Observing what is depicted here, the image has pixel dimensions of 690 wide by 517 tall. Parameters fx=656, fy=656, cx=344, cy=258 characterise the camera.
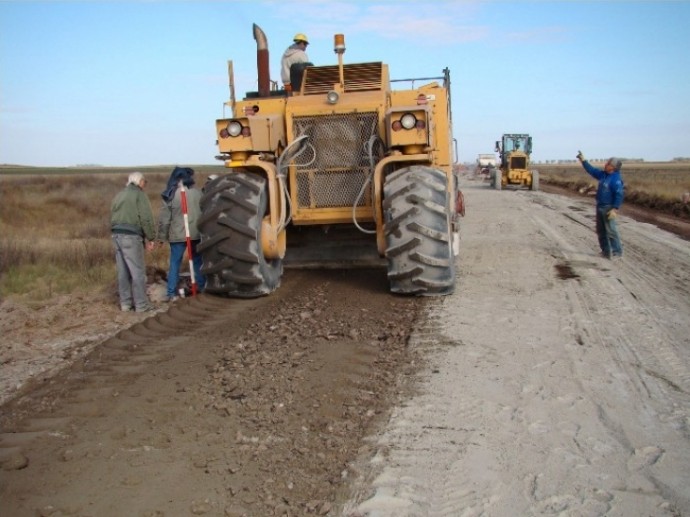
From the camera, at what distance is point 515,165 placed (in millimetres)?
37812

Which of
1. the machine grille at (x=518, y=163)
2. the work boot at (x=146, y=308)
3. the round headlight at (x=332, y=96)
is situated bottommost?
the work boot at (x=146, y=308)

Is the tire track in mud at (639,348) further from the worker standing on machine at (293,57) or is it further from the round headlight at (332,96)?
the worker standing on machine at (293,57)

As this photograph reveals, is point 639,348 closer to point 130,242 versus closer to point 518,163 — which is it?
point 130,242

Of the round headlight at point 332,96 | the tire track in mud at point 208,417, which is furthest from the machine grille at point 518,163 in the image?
the tire track in mud at point 208,417

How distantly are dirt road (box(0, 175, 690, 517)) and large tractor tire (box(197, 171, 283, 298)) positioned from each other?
1.08 feet

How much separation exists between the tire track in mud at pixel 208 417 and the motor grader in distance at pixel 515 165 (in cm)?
3185

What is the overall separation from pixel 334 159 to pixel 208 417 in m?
4.61

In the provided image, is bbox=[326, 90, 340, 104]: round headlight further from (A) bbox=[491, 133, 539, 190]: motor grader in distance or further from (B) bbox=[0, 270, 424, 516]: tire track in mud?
(A) bbox=[491, 133, 539, 190]: motor grader in distance

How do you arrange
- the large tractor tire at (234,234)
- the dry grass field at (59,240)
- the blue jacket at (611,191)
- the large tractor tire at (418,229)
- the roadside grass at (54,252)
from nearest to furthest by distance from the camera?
the large tractor tire at (418,229)
the large tractor tire at (234,234)
the roadside grass at (54,252)
the dry grass field at (59,240)
the blue jacket at (611,191)

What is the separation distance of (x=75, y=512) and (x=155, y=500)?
40 cm

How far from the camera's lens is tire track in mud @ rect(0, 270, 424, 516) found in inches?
141

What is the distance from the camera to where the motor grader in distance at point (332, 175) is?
7.48 meters

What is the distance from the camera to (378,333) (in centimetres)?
650

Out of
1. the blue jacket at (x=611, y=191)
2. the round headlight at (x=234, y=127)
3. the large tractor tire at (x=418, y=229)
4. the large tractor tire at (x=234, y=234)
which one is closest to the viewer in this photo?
the large tractor tire at (x=418, y=229)
